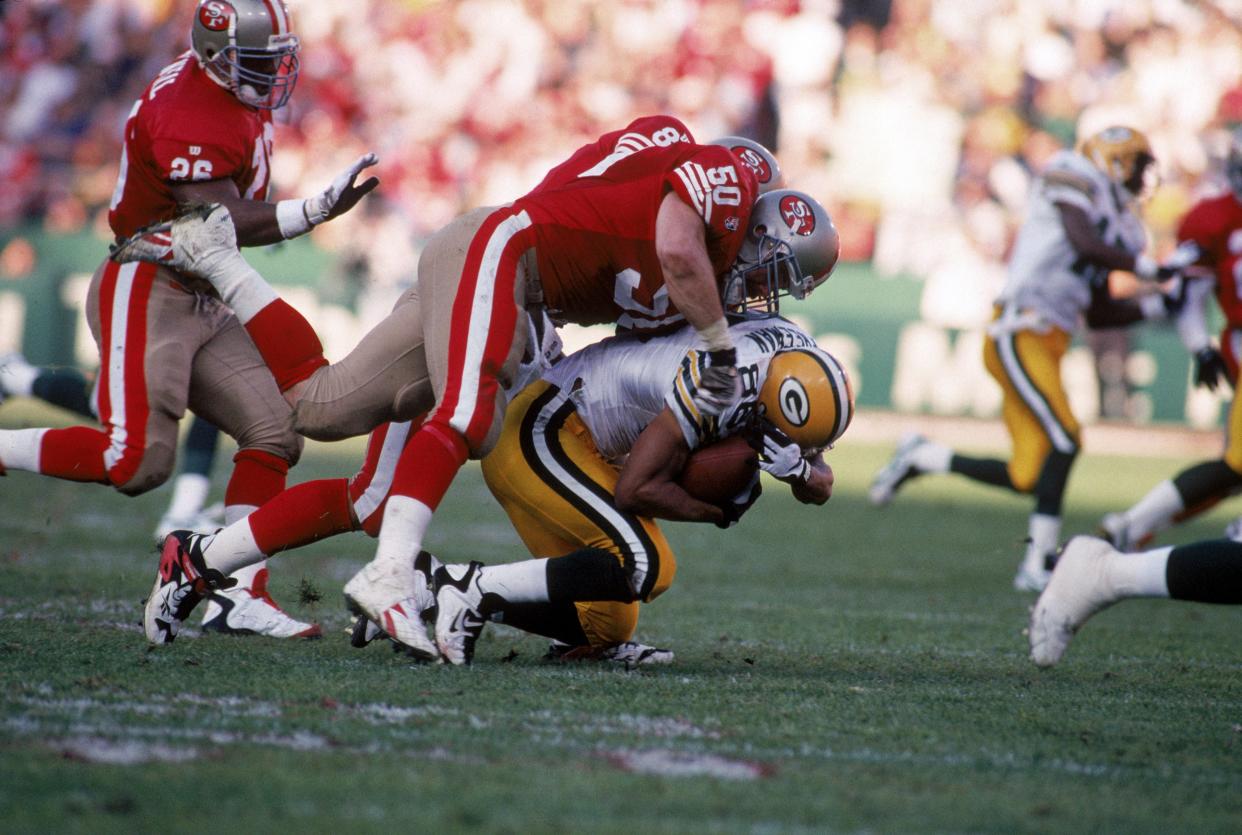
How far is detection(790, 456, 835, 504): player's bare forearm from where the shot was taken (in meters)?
3.88

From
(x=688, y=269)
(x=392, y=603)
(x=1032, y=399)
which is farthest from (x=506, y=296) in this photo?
(x=1032, y=399)

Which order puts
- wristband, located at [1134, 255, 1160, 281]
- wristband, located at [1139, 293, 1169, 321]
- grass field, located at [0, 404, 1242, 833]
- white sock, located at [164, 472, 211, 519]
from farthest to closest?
wristband, located at [1139, 293, 1169, 321]
wristband, located at [1134, 255, 1160, 281]
white sock, located at [164, 472, 211, 519]
grass field, located at [0, 404, 1242, 833]

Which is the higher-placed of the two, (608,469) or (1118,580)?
(608,469)

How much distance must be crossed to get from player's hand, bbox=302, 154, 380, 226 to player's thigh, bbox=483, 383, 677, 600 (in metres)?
0.70

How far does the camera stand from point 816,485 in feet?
12.8

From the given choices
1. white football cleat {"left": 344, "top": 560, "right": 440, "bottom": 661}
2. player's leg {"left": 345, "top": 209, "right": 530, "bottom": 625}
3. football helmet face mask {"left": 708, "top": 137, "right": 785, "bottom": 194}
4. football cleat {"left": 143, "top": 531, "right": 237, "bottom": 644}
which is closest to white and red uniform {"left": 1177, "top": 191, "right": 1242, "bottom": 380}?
football helmet face mask {"left": 708, "top": 137, "right": 785, "bottom": 194}

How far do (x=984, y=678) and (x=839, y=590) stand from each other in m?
1.96

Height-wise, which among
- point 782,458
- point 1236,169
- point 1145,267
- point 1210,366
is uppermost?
point 1236,169

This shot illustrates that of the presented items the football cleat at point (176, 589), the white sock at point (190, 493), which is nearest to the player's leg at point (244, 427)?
the football cleat at point (176, 589)

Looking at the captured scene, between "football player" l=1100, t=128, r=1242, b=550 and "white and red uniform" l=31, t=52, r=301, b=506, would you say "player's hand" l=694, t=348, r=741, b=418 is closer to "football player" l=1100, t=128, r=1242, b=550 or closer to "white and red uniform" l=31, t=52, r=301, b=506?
"white and red uniform" l=31, t=52, r=301, b=506

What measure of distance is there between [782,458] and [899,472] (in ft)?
11.8

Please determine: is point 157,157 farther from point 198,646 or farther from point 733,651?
point 733,651

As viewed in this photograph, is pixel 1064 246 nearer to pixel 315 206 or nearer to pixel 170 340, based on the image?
pixel 315 206

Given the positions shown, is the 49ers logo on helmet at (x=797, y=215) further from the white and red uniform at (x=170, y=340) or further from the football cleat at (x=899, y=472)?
the football cleat at (x=899, y=472)
